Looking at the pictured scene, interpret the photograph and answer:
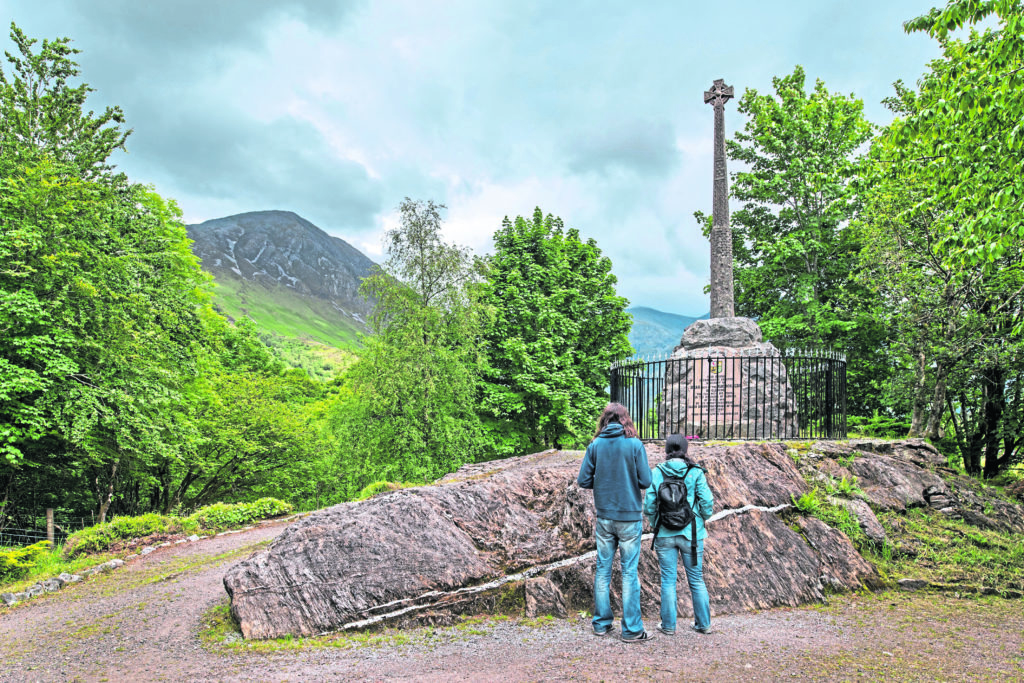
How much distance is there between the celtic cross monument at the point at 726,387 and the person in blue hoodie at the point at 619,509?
518cm

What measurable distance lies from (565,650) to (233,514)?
1156 centimetres

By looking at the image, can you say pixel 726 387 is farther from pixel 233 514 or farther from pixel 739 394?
pixel 233 514

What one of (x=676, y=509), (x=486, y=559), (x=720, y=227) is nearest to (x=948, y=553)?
(x=676, y=509)

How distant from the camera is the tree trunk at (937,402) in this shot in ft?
44.1

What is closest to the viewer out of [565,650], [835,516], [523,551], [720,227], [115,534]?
[565,650]

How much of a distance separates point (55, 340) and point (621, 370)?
13.8 m

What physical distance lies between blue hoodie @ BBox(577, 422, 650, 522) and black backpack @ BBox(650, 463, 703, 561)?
219 mm

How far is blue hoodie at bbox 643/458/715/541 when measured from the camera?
219 inches

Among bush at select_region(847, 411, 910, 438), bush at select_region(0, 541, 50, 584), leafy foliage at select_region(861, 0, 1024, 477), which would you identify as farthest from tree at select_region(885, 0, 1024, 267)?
bush at select_region(0, 541, 50, 584)

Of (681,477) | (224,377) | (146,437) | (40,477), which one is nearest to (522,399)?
(146,437)

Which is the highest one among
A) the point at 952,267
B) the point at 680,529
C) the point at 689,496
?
the point at 952,267

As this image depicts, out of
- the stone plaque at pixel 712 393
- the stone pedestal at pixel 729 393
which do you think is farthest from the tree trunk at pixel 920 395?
the stone plaque at pixel 712 393

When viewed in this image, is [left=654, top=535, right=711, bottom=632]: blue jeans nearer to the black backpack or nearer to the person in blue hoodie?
the black backpack

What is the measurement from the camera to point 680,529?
5480 mm
